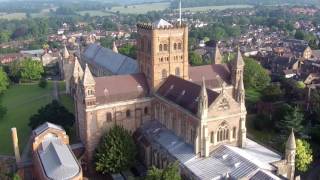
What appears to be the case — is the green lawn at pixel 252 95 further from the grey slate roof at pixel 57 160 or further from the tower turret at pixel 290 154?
the grey slate roof at pixel 57 160

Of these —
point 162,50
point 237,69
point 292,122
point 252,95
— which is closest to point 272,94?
point 252,95

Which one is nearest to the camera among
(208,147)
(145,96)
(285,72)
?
(208,147)

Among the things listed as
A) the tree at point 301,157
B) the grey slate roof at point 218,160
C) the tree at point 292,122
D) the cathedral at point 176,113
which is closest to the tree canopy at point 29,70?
the cathedral at point 176,113

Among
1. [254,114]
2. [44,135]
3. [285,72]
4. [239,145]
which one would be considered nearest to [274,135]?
[254,114]

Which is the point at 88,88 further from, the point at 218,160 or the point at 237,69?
the point at 237,69

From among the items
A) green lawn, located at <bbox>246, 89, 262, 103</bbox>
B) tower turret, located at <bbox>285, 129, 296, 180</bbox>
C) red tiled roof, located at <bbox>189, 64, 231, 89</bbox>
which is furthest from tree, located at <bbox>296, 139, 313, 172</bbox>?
green lawn, located at <bbox>246, 89, 262, 103</bbox>

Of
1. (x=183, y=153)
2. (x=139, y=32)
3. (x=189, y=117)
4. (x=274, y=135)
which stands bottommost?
(x=274, y=135)

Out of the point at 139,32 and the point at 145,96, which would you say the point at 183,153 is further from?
the point at 139,32
